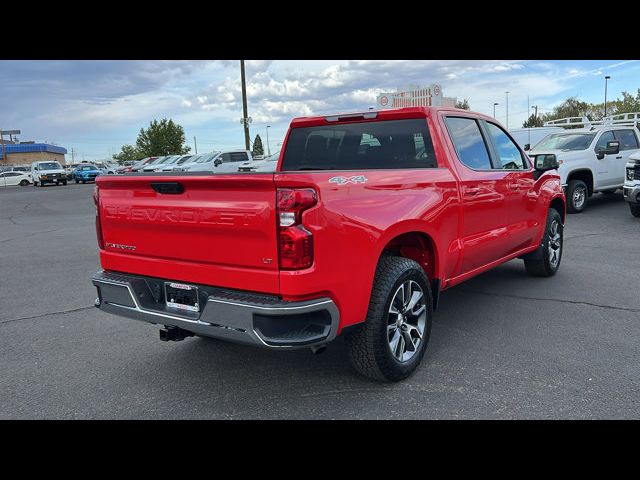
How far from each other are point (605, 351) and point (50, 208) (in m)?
20.2

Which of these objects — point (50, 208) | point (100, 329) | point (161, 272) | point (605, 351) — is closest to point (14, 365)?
point (100, 329)

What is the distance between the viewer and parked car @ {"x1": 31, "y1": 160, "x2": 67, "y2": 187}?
39094 mm

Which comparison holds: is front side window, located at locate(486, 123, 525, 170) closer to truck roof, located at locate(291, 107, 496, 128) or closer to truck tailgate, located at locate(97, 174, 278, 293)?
truck roof, located at locate(291, 107, 496, 128)

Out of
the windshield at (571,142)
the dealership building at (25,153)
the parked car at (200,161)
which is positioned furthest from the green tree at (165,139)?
the windshield at (571,142)

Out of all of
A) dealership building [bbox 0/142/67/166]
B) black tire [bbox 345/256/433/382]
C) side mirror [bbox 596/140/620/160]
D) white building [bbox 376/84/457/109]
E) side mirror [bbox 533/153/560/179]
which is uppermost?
dealership building [bbox 0/142/67/166]

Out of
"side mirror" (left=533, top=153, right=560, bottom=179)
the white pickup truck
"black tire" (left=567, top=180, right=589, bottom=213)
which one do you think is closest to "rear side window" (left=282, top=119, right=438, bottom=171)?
"side mirror" (left=533, top=153, right=560, bottom=179)

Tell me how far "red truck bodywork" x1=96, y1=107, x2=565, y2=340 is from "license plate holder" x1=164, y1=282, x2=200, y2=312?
0.06 metres

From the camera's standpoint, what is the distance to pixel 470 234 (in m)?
4.50

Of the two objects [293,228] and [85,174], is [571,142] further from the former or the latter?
[85,174]

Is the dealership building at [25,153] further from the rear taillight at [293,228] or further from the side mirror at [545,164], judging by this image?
the rear taillight at [293,228]

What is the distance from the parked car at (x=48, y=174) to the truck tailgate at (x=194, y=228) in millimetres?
39974

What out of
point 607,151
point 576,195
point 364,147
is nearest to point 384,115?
point 364,147

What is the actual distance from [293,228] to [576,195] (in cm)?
1123
